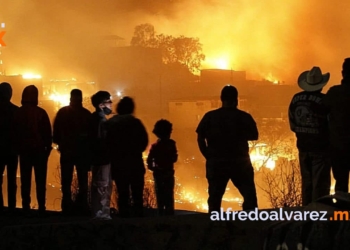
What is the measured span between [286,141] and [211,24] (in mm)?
28717

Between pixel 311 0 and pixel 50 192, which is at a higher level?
pixel 311 0

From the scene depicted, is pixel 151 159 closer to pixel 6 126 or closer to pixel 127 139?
pixel 127 139

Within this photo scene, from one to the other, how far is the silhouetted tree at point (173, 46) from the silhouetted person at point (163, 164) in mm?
51842

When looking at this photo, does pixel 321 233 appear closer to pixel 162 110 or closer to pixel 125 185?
pixel 125 185

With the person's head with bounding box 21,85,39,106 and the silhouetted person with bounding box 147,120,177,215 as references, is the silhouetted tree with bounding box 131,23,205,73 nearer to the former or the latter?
the silhouetted person with bounding box 147,120,177,215

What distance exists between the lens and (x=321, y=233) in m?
3.72

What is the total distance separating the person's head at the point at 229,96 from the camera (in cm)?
659

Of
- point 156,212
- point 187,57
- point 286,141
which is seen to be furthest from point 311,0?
point 156,212

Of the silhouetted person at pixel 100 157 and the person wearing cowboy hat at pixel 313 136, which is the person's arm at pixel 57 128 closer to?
the silhouetted person at pixel 100 157

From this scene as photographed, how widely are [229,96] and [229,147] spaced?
0.52 meters

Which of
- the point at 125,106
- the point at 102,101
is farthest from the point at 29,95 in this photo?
the point at 125,106

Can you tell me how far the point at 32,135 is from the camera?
7484 mm

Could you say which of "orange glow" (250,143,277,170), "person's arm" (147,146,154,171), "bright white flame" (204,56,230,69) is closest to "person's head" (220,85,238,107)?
"person's arm" (147,146,154,171)

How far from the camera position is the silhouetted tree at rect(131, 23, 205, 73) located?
61.2 meters
